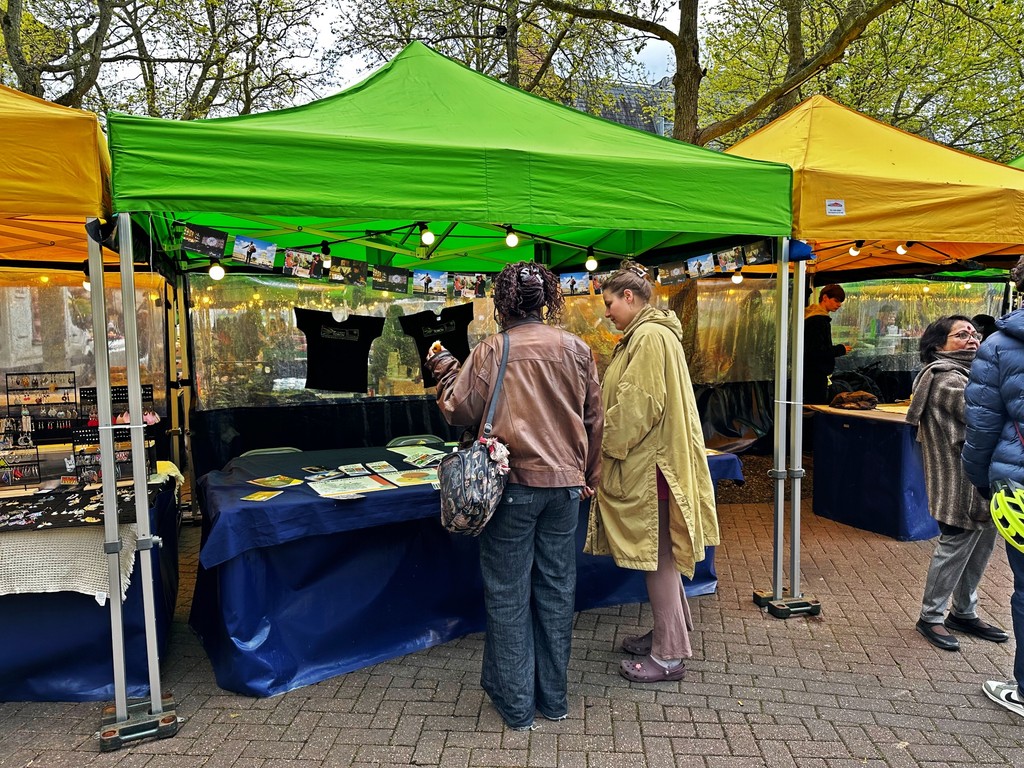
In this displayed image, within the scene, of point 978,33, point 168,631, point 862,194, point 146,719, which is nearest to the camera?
point 146,719

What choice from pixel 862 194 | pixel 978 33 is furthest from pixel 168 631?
pixel 978 33

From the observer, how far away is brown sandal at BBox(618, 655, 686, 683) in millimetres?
2990

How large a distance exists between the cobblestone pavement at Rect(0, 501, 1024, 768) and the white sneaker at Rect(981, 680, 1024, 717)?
0.03 m

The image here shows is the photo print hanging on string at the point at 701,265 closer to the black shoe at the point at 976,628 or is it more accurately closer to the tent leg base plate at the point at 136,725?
the black shoe at the point at 976,628

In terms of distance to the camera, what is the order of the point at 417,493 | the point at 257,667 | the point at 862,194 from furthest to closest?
1. the point at 862,194
2. the point at 417,493
3. the point at 257,667

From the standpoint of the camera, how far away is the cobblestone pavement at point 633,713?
8.09ft

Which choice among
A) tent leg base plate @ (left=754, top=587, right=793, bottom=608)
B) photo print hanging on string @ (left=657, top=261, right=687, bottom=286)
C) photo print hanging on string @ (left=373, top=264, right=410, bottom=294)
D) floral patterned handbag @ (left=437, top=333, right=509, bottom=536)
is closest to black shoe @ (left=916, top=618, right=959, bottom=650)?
tent leg base plate @ (left=754, top=587, right=793, bottom=608)

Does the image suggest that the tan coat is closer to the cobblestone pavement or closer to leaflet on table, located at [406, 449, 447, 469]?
the cobblestone pavement

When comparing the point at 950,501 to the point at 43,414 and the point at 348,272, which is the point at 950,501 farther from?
the point at 43,414

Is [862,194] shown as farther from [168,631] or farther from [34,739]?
[34,739]

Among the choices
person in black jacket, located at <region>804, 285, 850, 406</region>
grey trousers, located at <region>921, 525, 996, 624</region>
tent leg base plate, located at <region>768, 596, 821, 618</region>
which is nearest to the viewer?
grey trousers, located at <region>921, 525, 996, 624</region>

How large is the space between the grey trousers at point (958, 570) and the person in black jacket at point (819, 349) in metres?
4.07

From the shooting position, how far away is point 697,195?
3240mm

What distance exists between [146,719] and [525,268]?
7.64 feet
